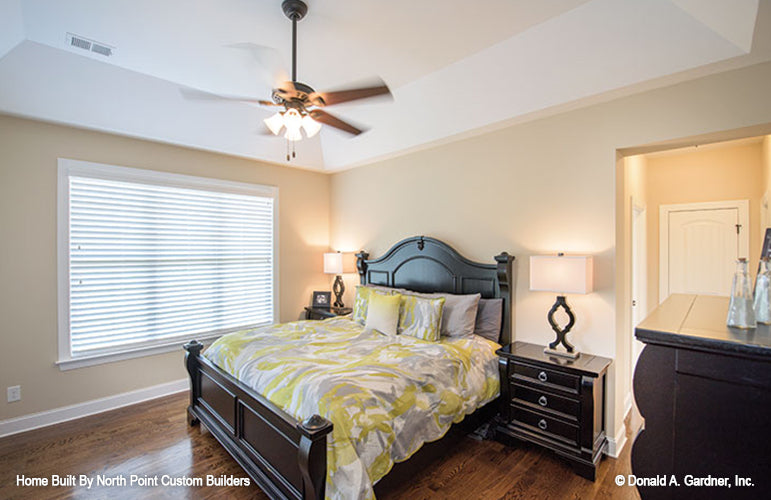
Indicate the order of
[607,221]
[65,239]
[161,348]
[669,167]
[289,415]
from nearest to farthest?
[289,415] < [607,221] < [65,239] < [161,348] < [669,167]

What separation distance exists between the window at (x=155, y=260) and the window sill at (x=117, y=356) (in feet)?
0.03

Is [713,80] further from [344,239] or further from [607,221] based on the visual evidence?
[344,239]

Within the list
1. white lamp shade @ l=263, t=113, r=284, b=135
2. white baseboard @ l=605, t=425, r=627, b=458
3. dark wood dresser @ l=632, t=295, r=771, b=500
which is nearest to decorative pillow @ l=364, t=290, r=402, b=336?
white lamp shade @ l=263, t=113, r=284, b=135

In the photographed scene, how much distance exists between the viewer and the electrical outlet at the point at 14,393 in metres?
3.02

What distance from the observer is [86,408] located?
3340mm

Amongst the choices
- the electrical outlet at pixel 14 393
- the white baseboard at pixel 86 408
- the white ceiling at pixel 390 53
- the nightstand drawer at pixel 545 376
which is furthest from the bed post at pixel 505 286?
the electrical outlet at pixel 14 393

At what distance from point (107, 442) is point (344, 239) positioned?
3312mm

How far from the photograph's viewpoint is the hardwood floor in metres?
2.29

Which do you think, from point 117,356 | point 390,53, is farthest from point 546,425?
point 117,356

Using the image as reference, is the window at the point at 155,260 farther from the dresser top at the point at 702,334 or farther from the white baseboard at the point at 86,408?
the dresser top at the point at 702,334

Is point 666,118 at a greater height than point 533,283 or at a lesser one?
greater

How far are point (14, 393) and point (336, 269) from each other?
10.6 feet

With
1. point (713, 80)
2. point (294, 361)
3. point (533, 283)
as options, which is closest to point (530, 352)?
point (533, 283)

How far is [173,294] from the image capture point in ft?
12.9
